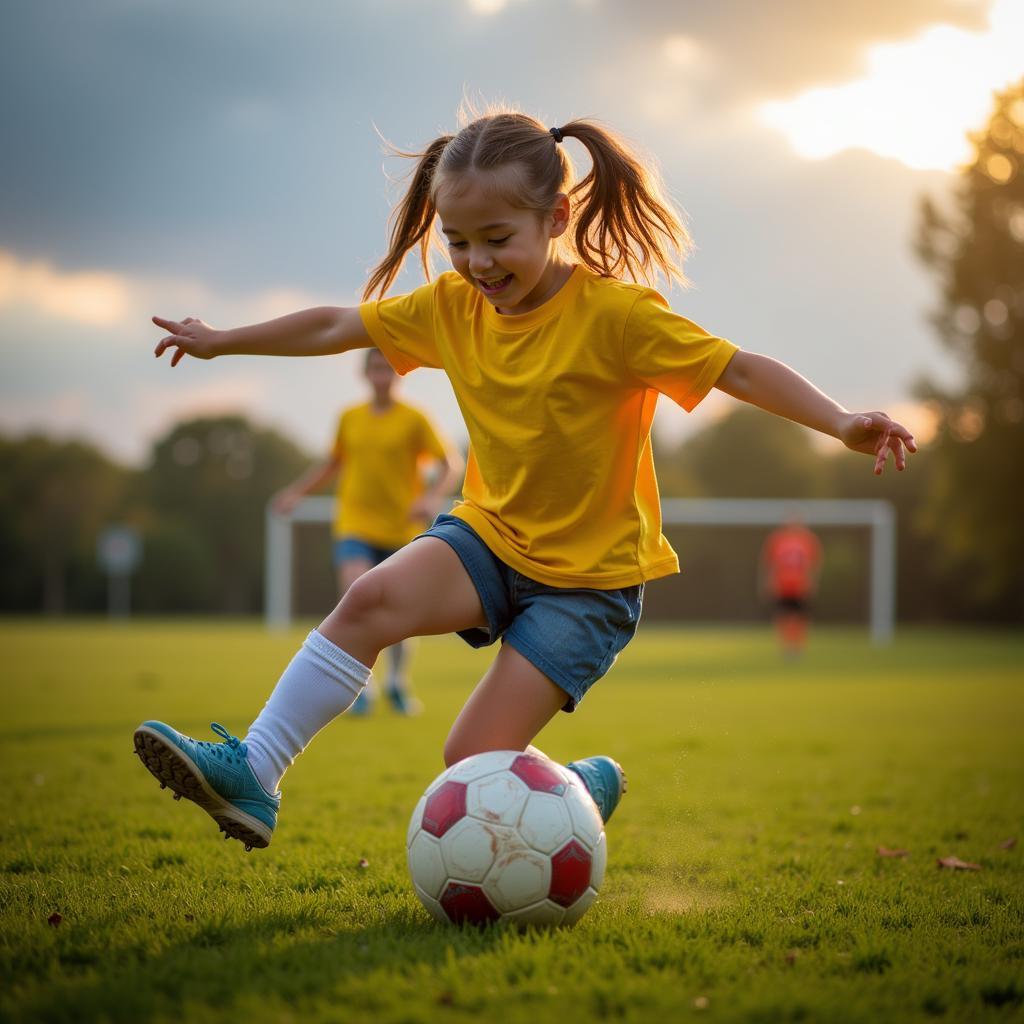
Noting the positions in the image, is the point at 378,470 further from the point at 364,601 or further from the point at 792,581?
the point at 792,581

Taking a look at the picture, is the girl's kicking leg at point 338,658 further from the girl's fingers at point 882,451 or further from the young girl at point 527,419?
the girl's fingers at point 882,451

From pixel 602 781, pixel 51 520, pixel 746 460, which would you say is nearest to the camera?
pixel 602 781

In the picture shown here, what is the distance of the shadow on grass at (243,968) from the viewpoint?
2.30 m

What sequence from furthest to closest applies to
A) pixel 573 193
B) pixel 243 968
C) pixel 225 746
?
1. pixel 573 193
2. pixel 225 746
3. pixel 243 968

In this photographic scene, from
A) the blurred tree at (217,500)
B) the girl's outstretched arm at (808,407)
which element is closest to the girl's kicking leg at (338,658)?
the girl's outstretched arm at (808,407)

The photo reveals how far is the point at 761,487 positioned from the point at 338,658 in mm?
50317

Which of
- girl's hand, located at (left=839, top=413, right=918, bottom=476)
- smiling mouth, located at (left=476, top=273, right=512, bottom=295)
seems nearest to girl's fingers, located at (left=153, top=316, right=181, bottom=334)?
smiling mouth, located at (left=476, top=273, right=512, bottom=295)

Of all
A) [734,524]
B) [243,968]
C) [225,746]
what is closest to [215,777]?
[225,746]

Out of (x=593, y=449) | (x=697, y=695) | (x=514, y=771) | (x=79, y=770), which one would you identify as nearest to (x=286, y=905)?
(x=514, y=771)

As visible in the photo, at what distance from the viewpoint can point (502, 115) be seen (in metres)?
3.50

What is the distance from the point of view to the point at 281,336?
366 cm

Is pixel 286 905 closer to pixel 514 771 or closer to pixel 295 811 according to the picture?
pixel 514 771

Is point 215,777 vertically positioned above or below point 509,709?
below

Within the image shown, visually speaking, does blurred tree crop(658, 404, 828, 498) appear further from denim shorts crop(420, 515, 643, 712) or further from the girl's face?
the girl's face
